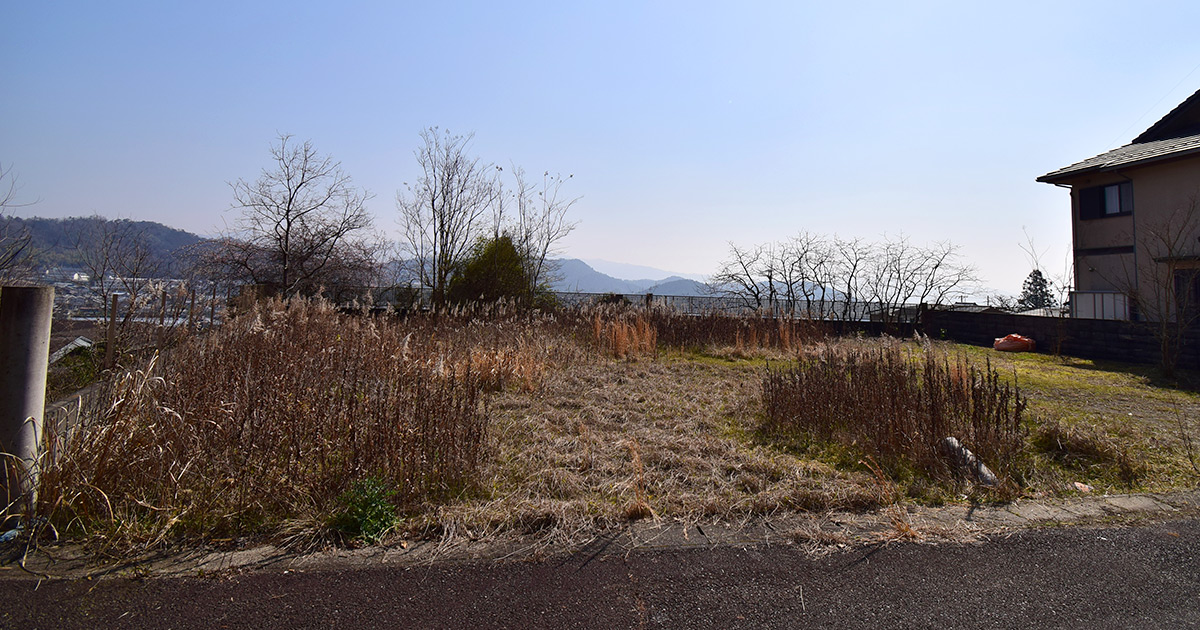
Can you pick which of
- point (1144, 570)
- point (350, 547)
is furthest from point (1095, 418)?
point (350, 547)

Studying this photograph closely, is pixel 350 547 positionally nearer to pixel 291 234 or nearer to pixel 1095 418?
pixel 1095 418

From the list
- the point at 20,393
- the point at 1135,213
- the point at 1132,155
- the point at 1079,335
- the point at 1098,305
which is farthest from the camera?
the point at 1132,155

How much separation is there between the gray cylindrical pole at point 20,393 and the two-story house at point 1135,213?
15.6 metres

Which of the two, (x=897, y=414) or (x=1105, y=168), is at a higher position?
(x=1105, y=168)

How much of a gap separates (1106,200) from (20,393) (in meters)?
19.1

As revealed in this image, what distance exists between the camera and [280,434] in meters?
3.05

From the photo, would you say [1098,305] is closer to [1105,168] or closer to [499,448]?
[1105,168]

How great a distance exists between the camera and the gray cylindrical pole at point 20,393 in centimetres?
246

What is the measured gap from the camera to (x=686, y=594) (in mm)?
2174

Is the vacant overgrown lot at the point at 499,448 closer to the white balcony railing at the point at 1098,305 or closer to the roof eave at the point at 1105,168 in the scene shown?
the white balcony railing at the point at 1098,305

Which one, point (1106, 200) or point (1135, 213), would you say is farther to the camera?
point (1106, 200)

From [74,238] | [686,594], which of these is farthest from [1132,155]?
[74,238]

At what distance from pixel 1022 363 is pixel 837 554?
9.10 meters

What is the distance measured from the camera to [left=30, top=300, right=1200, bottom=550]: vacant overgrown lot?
2.66m
